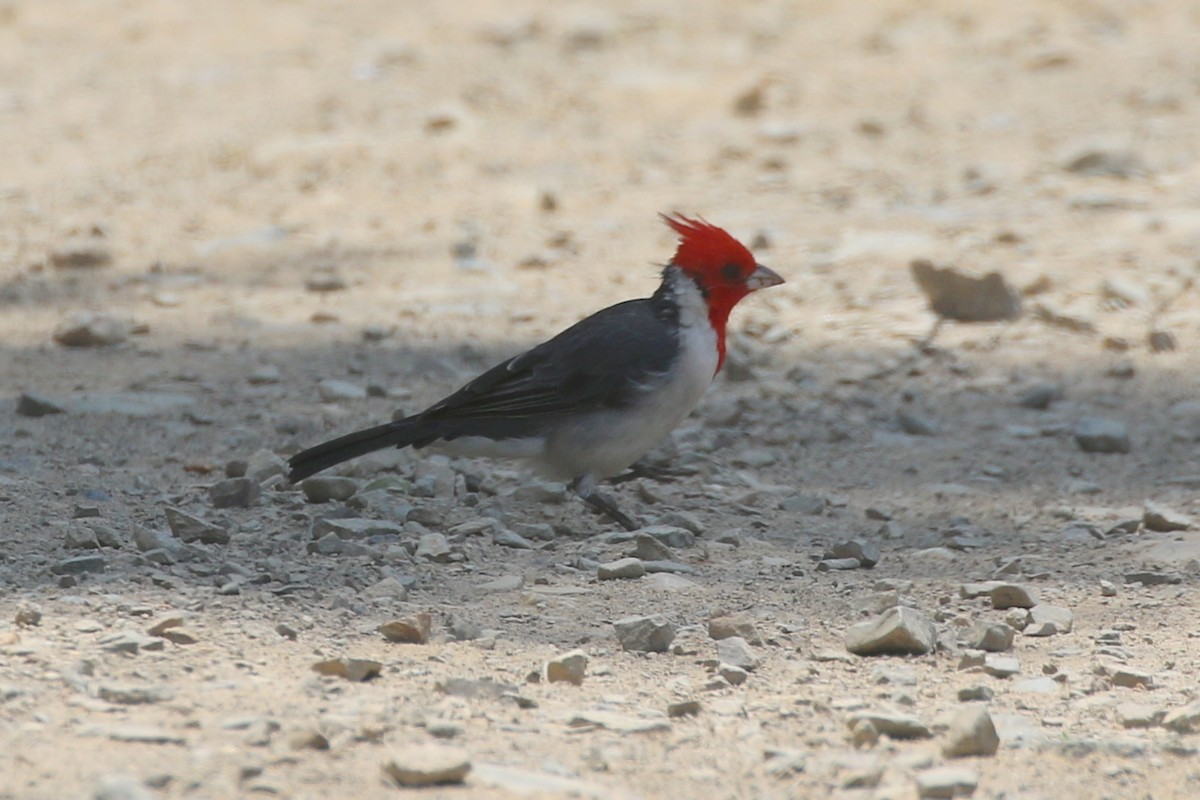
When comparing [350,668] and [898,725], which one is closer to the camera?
[898,725]

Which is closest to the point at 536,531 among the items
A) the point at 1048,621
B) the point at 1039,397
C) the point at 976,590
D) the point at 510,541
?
the point at 510,541

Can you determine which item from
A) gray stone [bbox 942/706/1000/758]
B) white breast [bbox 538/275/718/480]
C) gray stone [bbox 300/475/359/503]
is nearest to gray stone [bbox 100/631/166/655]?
gray stone [bbox 300/475/359/503]

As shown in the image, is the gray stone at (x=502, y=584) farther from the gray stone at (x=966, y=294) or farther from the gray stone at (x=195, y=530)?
the gray stone at (x=966, y=294)

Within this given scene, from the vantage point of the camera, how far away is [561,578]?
4297mm

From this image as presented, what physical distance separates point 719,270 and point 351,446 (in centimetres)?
128

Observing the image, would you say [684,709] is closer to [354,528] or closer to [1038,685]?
[1038,685]

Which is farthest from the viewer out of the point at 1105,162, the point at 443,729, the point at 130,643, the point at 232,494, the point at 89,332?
the point at 1105,162

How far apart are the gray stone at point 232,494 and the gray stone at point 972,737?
91.6 inches

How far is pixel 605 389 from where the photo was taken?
16.2 feet

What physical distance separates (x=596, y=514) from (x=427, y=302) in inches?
86.0

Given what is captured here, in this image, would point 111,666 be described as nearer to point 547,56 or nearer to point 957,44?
point 547,56

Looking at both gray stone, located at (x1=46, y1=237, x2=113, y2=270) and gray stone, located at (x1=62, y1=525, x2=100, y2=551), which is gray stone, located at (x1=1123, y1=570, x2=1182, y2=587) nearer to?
gray stone, located at (x1=62, y1=525, x2=100, y2=551)

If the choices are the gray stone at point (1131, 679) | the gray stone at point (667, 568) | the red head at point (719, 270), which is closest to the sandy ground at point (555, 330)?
the gray stone at point (1131, 679)

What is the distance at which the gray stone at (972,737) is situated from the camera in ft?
10.3
